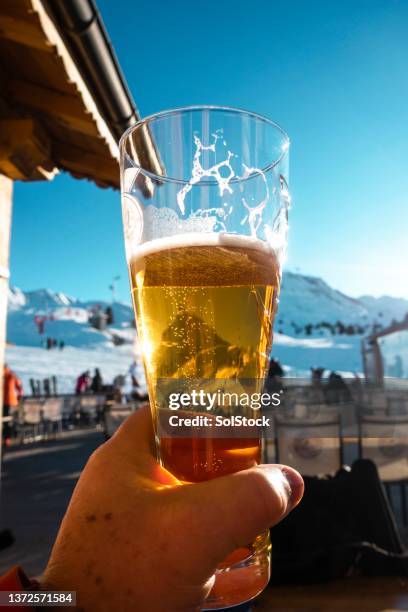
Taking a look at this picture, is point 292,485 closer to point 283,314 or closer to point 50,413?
point 50,413

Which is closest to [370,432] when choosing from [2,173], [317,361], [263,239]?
[2,173]

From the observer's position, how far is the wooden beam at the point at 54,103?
2.52m

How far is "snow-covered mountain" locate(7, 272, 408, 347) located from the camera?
35875 mm

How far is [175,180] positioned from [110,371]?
30.7 m

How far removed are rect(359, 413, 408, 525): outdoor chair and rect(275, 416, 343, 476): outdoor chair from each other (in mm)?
330

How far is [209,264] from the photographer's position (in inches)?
27.2

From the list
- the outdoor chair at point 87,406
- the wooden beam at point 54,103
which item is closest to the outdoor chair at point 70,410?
the outdoor chair at point 87,406

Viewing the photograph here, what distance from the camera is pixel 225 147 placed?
0.74 metres

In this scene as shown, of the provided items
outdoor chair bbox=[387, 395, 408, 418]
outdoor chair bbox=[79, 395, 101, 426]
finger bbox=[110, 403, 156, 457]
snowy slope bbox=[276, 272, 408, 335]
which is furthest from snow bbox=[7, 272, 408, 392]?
snowy slope bbox=[276, 272, 408, 335]

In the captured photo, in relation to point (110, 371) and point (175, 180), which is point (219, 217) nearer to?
point (175, 180)

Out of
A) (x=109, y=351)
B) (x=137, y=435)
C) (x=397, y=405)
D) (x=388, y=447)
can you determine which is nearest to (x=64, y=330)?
(x=109, y=351)

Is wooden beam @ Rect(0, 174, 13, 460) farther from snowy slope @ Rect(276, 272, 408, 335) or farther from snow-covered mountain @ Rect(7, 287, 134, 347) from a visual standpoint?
snowy slope @ Rect(276, 272, 408, 335)

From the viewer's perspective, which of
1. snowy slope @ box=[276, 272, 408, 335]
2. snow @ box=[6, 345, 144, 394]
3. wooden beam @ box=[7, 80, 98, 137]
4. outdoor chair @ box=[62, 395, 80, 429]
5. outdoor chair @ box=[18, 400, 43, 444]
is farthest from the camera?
snowy slope @ box=[276, 272, 408, 335]

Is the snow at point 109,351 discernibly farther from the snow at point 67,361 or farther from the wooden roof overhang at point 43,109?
the wooden roof overhang at point 43,109
